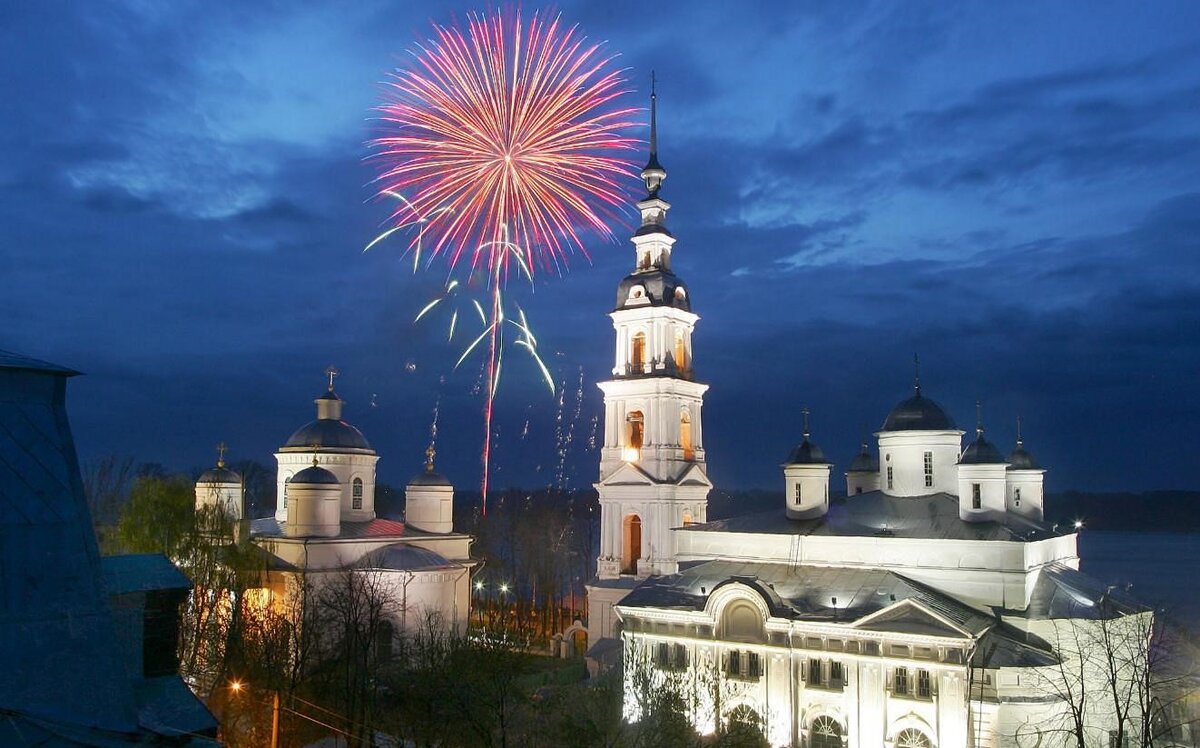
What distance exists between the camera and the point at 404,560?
34.5 m

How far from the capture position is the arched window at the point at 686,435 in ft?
120

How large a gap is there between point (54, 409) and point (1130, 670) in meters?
25.8

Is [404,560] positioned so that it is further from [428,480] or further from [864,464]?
[864,464]

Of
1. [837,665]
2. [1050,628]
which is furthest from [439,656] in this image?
[1050,628]

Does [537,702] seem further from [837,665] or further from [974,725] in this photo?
[974,725]

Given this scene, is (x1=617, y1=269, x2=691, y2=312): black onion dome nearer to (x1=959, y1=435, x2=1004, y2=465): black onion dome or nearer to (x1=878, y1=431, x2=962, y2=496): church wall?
(x1=878, y1=431, x2=962, y2=496): church wall

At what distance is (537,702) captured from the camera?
19734 millimetres

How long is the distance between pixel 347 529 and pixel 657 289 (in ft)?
51.7

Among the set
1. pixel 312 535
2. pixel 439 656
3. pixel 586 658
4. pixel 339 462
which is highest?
pixel 339 462

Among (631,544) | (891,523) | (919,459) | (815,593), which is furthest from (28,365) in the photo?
(631,544)

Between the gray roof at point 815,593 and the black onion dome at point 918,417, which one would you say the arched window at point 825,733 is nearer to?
the gray roof at point 815,593

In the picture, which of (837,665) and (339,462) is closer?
(837,665)

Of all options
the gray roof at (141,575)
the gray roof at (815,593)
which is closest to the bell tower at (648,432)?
the gray roof at (815,593)

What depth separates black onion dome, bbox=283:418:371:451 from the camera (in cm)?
3919
